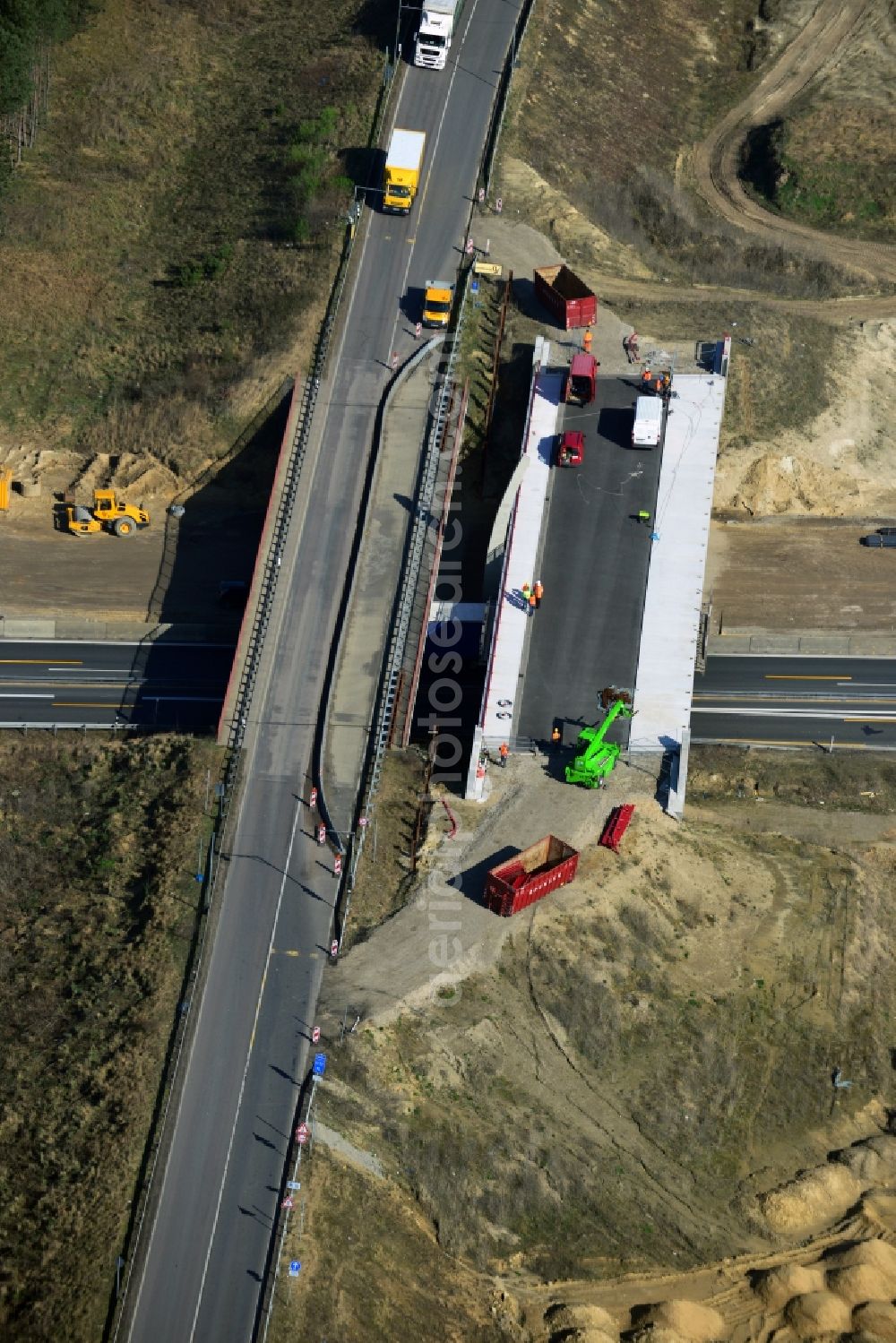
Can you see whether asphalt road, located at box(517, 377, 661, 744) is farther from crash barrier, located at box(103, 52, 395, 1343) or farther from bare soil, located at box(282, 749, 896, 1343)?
crash barrier, located at box(103, 52, 395, 1343)

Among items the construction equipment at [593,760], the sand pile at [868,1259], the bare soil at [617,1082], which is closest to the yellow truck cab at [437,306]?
the construction equipment at [593,760]

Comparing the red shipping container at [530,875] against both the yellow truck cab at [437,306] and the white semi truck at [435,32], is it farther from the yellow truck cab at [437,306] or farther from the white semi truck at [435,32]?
the white semi truck at [435,32]

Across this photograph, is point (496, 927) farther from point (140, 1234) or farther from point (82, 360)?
point (82, 360)

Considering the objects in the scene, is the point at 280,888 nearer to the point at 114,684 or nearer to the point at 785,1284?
the point at 114,684

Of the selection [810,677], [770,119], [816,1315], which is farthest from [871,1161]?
[770,119]

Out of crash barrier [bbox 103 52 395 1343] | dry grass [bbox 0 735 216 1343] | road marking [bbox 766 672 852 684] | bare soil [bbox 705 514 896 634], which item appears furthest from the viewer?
bare soil [bbox 705 514 896 634]

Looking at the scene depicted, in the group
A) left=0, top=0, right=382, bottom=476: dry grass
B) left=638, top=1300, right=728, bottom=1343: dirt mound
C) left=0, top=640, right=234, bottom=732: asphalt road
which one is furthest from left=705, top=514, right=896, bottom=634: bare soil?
left=638, top=1300, right=728, bottom=1343: dirt mound
